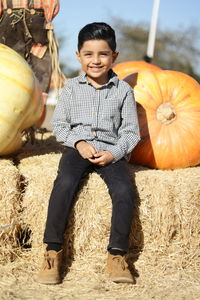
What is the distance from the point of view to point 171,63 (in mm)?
27141

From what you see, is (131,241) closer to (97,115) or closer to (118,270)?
(118,270)

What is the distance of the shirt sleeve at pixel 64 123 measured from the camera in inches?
110

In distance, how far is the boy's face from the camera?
2867 mm

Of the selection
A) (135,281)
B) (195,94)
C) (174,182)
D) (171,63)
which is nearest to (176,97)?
(195,94)

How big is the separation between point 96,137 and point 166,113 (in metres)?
0.79

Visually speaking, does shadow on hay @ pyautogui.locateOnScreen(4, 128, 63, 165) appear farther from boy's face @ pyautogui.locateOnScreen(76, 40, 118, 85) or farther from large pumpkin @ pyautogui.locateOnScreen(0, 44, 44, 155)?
boy's face @ pyautogui.locateOnScreen(76, 40, 118, 85)

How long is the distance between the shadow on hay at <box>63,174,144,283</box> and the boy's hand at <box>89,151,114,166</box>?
0.13 metres

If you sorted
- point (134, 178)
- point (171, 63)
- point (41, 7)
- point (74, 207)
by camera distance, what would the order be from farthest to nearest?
point (171, 63)
point (41, 7)
point (134, 178)
point (74, 207)


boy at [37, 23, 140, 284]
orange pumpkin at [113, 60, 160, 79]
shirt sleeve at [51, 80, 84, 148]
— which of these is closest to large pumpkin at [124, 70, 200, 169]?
orange pumpkin at [113, 60, 160, 79]

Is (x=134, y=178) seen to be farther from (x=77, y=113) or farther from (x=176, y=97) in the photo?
(x=176, y=97)

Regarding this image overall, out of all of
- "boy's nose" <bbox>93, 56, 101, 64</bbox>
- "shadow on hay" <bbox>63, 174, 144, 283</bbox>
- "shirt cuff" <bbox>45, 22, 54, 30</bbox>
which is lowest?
"shadow on hay" <bbox>63, 174, 144, 283</bbox>

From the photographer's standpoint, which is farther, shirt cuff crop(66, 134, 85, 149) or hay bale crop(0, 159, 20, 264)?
shirt cuff crop(66, 134, 85, 149)

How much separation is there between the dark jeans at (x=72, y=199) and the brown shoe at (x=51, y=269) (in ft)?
0.25

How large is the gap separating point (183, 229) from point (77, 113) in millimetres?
993
